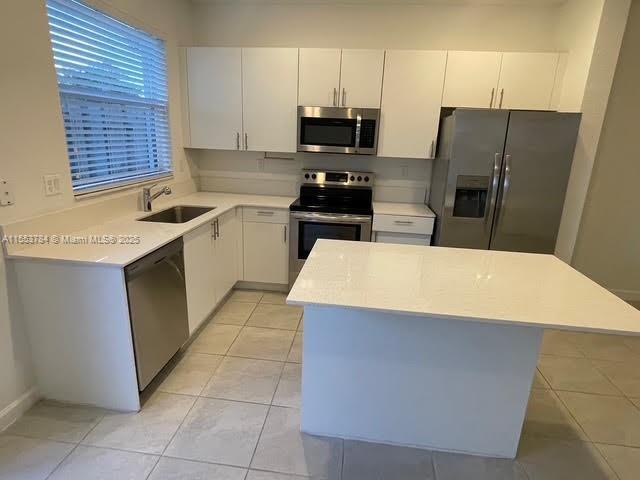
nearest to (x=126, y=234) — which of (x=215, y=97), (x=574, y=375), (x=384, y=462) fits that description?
(x=215, y=97)

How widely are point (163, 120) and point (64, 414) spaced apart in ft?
7.56

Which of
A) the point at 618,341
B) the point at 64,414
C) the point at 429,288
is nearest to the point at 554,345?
the point at 618,341

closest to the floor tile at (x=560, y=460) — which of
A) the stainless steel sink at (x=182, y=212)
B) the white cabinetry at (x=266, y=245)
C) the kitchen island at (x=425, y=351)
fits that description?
the kitchen island at (x=425, y=351)

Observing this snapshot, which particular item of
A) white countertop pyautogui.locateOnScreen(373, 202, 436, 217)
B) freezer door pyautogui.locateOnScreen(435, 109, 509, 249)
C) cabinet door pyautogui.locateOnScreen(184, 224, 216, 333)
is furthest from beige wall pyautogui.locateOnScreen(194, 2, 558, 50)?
cabinet door pyautogui.locateOnScreen(184, 224, 216, 333)

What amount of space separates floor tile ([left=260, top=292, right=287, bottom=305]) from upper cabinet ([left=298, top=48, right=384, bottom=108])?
177cm

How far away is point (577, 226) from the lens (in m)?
2.97

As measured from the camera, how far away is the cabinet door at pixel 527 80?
295 cm

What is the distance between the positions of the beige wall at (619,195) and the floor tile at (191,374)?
3.33m

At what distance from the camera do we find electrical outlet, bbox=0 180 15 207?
5.57ft

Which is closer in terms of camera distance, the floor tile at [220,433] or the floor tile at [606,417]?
the floor tile at [220,433]

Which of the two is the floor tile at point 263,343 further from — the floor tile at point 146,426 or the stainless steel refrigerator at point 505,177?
the stainless steel refrigerator at point 505,177

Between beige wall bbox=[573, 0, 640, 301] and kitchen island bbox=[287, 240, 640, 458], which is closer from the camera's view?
kitchen island bbox=[287, 240, 640, 458]

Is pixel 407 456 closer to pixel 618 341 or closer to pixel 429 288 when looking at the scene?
pixel 429 288

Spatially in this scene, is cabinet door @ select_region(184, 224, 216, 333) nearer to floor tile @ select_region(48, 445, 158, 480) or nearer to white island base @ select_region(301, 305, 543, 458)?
floor tile @ select_region(48, 445, 158, 480)
